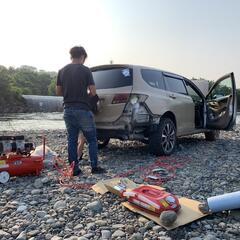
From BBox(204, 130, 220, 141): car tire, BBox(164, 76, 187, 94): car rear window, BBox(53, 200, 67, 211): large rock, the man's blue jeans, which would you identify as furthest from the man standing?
BBox(204, 130, 220, 141): car tire

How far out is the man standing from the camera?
6.37 meters

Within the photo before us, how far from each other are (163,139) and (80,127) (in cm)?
227

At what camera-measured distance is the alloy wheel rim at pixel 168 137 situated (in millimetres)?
8242

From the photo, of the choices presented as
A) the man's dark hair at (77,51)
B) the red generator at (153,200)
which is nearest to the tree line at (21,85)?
the man's dark hair at (77,51)

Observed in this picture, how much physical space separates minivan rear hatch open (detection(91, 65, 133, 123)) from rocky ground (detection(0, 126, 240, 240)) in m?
0.91

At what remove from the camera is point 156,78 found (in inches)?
329

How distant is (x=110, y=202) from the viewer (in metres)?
4.87

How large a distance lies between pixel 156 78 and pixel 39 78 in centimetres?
7617

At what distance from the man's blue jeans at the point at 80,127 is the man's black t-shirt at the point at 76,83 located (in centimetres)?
10

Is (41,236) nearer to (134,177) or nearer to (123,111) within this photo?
(134,177)

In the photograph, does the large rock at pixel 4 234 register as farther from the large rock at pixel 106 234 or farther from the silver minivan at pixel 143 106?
the silver minivan at pixel 143 106

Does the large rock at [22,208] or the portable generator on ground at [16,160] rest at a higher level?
the portable generator on ground at [16,160]

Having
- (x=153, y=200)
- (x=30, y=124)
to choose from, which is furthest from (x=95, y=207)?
(x=30, y=124)

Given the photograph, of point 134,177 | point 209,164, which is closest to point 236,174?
point 209,164
